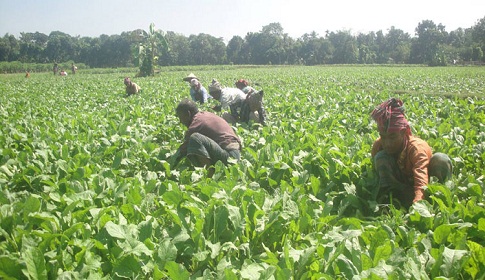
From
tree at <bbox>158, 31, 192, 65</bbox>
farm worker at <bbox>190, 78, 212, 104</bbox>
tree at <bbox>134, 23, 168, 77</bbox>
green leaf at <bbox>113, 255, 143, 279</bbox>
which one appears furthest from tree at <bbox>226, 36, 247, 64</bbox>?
green leaf at <bbox>113, 255, 143, 279</bbox>

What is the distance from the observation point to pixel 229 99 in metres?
7.58

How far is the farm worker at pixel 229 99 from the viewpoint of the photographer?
711 centimetres

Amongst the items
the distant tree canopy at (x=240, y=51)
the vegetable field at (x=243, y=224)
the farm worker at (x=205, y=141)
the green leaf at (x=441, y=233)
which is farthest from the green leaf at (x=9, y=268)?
the distant tree canopy at (x=240, y=51)

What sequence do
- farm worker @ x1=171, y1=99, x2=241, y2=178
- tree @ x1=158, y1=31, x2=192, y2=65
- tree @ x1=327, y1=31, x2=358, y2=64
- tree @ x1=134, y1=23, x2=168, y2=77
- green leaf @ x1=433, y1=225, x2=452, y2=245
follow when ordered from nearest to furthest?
green leaf @ x1=433, y1=225, x2=452, y2=245
farm worker @ x1=171, y1=99, x2=241, y2=178
tree @ x1=134, y1=23, x2=168, y2=77
tree @ x1=327, y1=31, x2=358, y2=64
tree @ x1=158, y1=31, x2=192, y2=65

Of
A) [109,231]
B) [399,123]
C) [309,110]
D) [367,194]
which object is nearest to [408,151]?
[399,123]

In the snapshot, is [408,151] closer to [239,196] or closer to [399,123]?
[399,123]

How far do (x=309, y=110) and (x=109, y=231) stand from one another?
6.46m

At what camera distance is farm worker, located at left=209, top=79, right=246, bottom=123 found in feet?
23.3

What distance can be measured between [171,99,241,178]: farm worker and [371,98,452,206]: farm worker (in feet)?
6.11

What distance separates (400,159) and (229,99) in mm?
4859

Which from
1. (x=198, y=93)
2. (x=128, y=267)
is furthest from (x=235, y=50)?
(x=128, y=267)

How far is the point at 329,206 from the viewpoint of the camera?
263 centimetres

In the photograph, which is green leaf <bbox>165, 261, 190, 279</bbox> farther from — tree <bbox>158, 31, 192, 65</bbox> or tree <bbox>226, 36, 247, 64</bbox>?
tree <bbox>226, 36, 247, 64</bbox>

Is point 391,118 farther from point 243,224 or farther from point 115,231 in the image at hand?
point 115,231
